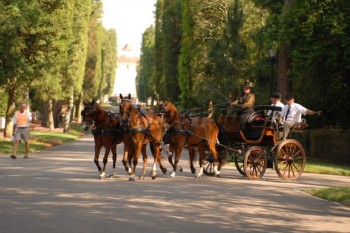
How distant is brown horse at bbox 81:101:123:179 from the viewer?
17.0m

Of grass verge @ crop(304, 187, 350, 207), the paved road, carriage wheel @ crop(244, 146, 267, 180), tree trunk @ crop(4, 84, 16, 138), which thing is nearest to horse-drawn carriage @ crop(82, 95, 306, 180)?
carriage wheel @ crop(244, 146, 267, 180)

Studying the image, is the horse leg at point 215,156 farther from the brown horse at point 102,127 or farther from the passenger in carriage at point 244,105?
the brown horse at point 102,127

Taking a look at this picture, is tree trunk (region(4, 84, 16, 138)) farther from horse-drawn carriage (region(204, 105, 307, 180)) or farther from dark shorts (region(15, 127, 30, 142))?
horse-drawn carriage (region(204, 105, 307, 180))

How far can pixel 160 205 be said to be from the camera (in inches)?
463

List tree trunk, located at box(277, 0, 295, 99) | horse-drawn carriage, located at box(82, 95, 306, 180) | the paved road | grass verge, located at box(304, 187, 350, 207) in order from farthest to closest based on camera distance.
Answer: tree trunk, located at box(277, 0, 295, 99) → horse-drawn carriage, located at box(82, 95, 306, 180) → grass verge, located at box(304, 187, 350, 207) → the paved road

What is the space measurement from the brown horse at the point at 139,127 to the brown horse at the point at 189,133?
0.57 m

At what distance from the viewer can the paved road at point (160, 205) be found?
377 inches

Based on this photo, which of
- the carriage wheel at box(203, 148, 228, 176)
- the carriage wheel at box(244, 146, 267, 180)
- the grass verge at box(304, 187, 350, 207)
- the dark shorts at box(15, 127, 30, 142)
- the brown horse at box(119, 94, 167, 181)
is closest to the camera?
the grass verge at box(304, 187, 350, 207)

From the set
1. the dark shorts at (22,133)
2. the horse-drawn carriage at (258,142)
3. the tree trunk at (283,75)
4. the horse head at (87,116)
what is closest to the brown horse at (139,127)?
the horse head at (87,116)

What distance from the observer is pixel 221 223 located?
9961 mm

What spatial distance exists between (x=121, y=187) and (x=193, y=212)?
3952 millimetres

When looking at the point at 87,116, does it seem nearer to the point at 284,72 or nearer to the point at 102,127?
the point at 102,127

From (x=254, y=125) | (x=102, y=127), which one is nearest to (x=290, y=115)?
(x=254, y=125)

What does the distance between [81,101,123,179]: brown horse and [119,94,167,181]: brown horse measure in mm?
516
